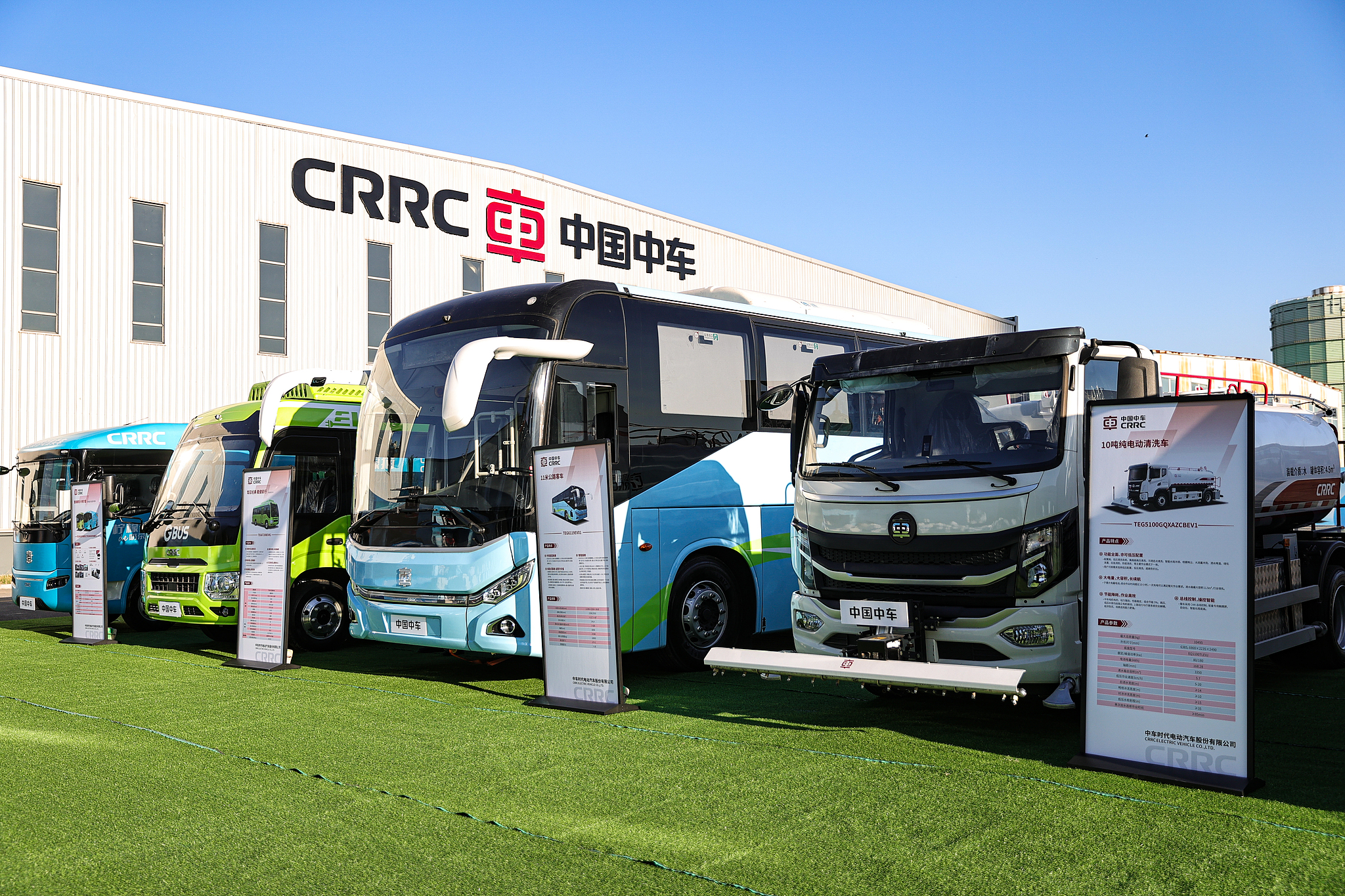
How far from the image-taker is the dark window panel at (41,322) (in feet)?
72.5

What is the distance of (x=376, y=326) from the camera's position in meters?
27.0

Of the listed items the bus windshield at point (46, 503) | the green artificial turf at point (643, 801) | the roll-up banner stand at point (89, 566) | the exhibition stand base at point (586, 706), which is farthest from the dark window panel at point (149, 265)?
the exhibition stand base at point (586, 706)

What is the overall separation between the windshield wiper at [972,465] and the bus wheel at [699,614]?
330 centimetres

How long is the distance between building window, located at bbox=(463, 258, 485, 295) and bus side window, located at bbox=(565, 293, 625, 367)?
63.2 feet

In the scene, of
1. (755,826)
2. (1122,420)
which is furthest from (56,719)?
(1122,420)

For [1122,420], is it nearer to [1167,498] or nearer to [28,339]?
[1167,498]

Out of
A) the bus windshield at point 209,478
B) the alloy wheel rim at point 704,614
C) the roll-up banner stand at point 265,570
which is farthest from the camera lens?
the bus windshield at point 209,478

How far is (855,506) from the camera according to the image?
7223mm

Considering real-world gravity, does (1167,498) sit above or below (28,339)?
below

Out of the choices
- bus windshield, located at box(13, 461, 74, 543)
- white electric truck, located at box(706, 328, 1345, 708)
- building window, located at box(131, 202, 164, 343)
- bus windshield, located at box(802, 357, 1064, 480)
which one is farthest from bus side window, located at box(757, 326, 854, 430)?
building window, located at box(131, 202, 164, 343)

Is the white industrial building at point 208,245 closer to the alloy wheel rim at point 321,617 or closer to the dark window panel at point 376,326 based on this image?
the dark window panel at point 376,326

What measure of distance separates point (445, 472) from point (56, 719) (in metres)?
3.32

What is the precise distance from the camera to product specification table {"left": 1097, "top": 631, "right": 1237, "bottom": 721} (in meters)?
5.30

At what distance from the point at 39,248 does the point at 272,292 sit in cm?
471
